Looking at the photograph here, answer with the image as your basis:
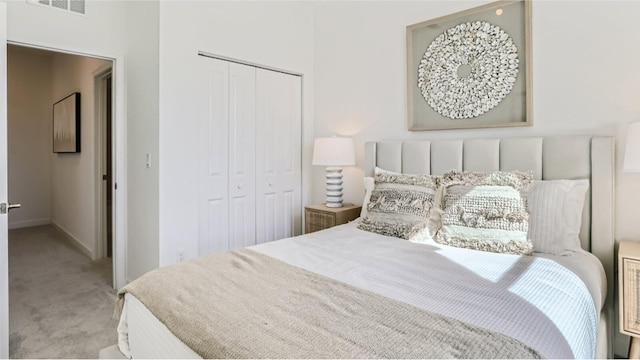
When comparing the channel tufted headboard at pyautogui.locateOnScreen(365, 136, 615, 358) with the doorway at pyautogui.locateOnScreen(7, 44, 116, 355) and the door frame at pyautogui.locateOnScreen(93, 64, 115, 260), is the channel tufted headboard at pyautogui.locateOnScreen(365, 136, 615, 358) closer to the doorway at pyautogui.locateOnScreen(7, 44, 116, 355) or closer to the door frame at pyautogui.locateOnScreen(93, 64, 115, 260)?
the doorway at pyautogui.locateOnScreen(7, 44, 116, 355)

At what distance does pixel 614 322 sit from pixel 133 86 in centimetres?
377

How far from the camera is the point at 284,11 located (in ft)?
11.3

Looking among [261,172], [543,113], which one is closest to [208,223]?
[261,172]

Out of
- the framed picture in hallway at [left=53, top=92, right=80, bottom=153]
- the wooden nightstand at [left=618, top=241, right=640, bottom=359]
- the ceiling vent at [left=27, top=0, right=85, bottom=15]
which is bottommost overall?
the wooden nightstand at [left=618, top=241, right=640, bottom=359]

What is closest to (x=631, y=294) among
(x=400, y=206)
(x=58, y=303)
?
(x=400, y=206)

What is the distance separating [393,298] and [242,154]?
2.27 metres

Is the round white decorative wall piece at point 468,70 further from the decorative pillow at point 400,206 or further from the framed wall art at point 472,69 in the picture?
the decorative pillow at point 400,206

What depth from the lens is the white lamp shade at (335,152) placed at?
315 cm

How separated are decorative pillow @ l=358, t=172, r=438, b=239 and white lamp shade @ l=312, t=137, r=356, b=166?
2.22 ft

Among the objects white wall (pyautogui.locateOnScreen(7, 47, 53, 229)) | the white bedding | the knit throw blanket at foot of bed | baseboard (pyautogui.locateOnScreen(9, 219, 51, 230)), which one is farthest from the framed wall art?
baseboard (pyautogui.locateOnScreen(9, 219, 51, 230))

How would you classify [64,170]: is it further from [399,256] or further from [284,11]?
[399,256]

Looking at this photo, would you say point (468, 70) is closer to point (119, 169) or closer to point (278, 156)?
point (278, 156)

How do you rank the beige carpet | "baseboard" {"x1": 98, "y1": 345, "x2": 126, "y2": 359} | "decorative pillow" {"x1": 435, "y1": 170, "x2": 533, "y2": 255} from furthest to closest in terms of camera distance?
the beige carpet
"decorative pillow" {"x1": 435, "y1": 170, "x2": 533, "y2": 255}
"baseboard" {"x1": 98, "y1": 345, "x2": 126, "y2": 359}

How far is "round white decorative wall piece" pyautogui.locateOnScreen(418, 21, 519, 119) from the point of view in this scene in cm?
251
